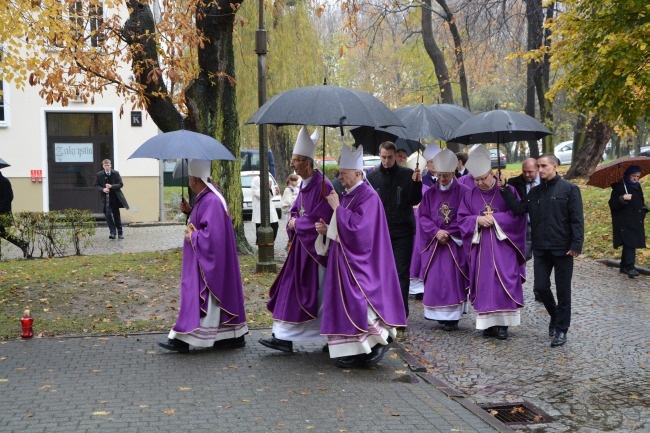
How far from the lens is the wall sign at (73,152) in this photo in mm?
26031

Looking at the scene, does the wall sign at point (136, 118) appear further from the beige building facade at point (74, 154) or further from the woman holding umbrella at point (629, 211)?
the woman holding umbrella at point (629, 211)

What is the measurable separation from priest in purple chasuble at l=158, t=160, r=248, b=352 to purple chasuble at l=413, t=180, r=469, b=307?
2.53 meters

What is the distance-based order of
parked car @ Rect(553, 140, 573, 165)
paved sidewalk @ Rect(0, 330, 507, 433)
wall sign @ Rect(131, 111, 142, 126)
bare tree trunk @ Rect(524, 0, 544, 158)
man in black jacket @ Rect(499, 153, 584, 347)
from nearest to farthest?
paved sidewalk @ Rect(0, 330, 507, 433) < man in black jacket @ Rect(499, 153, 584, 347) < bare tree trunk @ Rect(524, 0, 544, 158) < wall sign @ Rect(131, 111, 142, 126) < parked car @ Rect(553, 140, 573, 165)

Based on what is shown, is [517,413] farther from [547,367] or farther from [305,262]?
[305,262]

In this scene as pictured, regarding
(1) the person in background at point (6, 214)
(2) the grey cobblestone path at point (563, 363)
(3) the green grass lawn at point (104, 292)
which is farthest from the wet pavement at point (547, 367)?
(1) the person in background at point (6, 214)

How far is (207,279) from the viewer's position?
27.6ft

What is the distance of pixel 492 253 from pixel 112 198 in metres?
13.3

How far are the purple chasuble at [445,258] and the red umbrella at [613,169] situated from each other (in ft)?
13.5

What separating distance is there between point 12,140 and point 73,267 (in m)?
12.3

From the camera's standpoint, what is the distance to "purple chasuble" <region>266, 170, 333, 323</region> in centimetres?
827

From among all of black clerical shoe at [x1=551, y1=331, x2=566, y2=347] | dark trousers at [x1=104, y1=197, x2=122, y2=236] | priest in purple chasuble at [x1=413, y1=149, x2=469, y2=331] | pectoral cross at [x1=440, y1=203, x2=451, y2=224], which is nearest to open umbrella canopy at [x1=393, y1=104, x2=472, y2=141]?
priest in purple chasuble at [x1=413, y1=149, x2=469, y2=331]

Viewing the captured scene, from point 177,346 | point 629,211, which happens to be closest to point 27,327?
point 177,346

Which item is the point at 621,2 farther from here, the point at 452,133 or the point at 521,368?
the point at 521,368

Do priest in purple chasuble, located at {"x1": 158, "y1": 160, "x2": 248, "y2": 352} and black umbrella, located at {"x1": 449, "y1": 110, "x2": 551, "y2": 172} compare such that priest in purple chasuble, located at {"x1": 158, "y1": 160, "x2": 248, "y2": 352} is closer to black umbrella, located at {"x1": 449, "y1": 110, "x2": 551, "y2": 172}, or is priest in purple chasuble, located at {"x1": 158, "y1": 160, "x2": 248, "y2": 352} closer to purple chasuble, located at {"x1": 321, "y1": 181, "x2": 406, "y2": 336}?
purple chasuble, located at {"x1": 321, "y1": 181, "x2": 406, "y2": 336}
